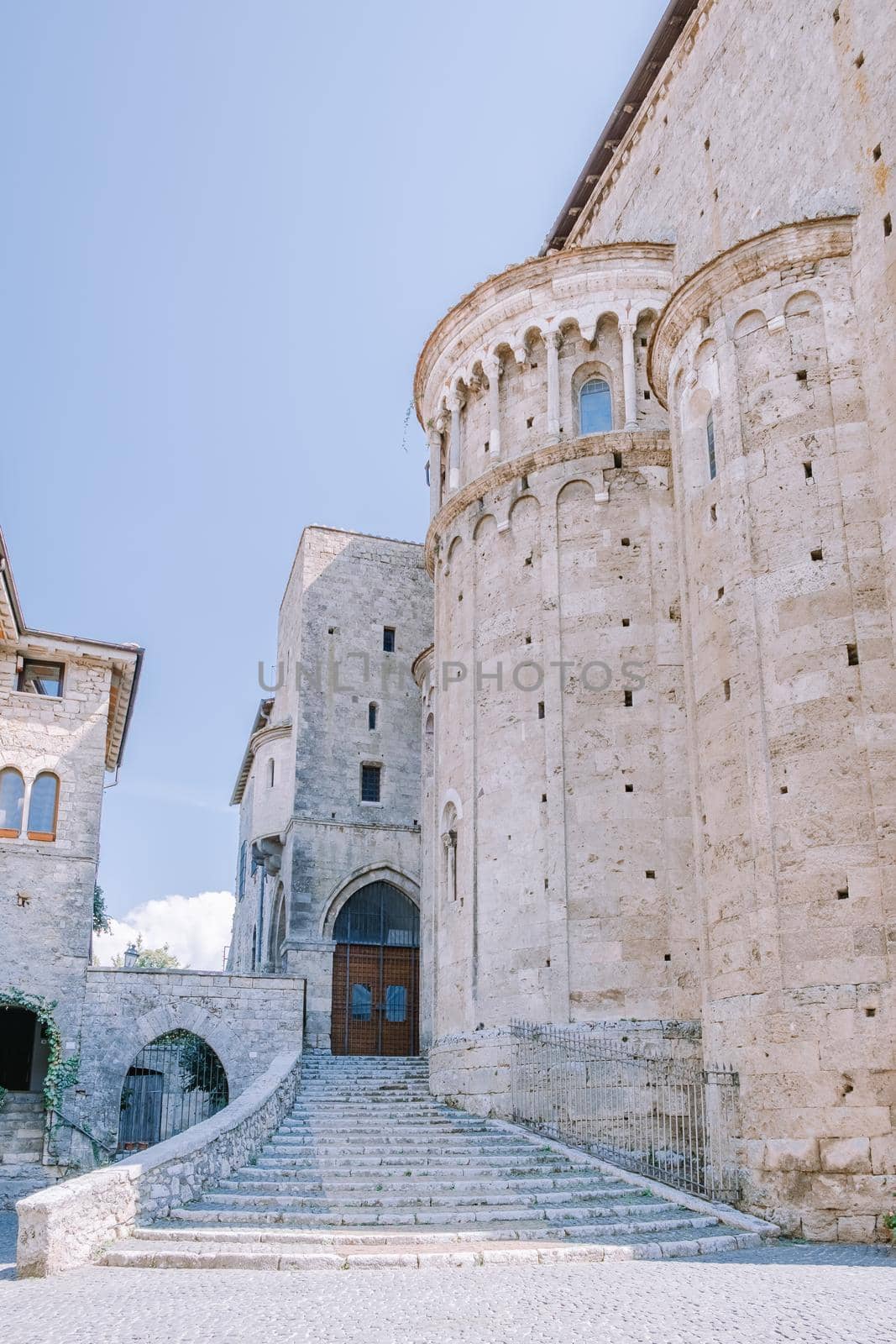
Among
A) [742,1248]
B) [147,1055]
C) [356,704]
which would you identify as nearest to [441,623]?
[356,704]

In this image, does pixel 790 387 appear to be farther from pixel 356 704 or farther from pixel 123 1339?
pixel 356 704

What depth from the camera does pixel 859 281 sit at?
16.6 metres

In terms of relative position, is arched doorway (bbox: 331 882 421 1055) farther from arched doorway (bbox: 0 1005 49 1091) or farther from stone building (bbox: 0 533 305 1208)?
arched doorway (bbox: 0 1005 49 1091)

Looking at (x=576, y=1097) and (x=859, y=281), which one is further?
(x=576, y=1097)

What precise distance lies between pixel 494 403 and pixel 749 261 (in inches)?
286

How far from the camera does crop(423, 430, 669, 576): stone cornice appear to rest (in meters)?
21.9

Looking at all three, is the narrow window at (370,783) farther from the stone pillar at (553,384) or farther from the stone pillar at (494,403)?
the stone pillar at (553,384)

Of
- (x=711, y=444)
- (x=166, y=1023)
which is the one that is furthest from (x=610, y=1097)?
(x=711, y=444)

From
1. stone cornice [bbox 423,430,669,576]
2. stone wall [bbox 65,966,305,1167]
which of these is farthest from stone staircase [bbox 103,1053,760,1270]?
stone cornice [bbox 423,430,669,576]

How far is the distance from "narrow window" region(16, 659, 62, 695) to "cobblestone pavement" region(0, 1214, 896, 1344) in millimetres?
16486

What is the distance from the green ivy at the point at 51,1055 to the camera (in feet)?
73.1

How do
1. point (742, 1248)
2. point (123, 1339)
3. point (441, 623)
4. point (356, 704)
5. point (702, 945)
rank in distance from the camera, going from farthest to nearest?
point (356, 704)
point (441, 623)
point (702, 945)
point (742, 1248)
point (123, 1339)

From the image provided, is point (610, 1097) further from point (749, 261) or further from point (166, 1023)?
point (749, 261)

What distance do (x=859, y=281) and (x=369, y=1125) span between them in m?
13.7
